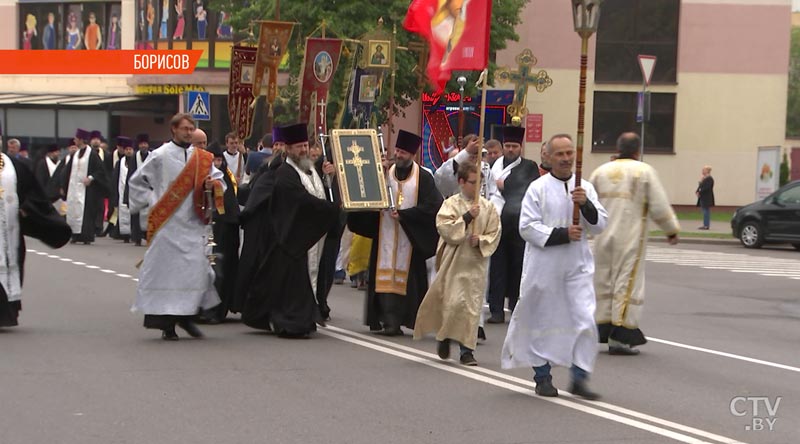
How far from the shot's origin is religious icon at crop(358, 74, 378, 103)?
58.4 feet

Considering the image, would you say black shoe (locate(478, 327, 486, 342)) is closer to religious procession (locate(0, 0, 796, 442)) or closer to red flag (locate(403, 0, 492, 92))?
religious procession (locate(0, 0, 796, 442))

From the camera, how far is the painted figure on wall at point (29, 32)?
51.1 m

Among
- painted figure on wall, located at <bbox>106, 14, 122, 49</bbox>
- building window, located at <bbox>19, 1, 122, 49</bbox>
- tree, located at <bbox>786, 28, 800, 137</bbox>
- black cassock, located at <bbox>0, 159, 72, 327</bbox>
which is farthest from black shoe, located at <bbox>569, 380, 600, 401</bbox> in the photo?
tree, located at <bbox>786, 28, 800, 137</bbox>

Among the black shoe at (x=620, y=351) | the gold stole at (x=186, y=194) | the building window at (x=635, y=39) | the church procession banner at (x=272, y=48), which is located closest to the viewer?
the black shoe at (x=620, y=351)

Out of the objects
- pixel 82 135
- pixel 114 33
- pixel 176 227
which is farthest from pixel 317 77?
pixel 114 33

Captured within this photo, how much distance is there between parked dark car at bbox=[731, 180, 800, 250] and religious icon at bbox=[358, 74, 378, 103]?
13.4 metres

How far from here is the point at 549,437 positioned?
7910mm

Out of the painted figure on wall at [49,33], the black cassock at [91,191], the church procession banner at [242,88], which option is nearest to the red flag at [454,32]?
the church procession banner at [242,88]

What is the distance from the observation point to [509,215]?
13914mm

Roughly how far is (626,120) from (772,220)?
1398 cm

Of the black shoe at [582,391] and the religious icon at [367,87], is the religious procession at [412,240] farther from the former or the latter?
the religious icon at [367,87]

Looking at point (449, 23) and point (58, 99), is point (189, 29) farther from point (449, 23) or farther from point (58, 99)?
point (449, 23)

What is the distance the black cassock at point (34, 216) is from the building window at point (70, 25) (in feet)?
121

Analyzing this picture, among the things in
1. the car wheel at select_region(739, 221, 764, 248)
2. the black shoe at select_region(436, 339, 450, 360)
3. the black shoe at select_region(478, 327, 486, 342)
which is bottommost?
the car wheel at select_region(739, 221, 764, 248)
